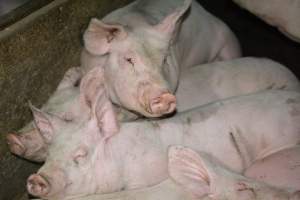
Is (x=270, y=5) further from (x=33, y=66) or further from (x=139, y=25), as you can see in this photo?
(x=33, y=66)

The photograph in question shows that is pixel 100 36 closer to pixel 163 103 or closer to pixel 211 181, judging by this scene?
pixel 163 103

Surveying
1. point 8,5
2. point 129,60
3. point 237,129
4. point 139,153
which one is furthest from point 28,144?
point 237,129

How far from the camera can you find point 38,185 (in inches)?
82.7

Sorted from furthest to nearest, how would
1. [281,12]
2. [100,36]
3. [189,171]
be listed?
1. [281,12]
2. [100,36]
3. [189,171]

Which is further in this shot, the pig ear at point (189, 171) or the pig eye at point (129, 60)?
the pig eye at point (129, 60)

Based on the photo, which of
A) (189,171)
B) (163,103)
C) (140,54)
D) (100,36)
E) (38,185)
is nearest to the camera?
(38,185)

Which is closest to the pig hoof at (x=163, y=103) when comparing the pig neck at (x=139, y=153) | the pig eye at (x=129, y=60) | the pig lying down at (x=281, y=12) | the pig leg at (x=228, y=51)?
the pig neck at (x=139, y=153)

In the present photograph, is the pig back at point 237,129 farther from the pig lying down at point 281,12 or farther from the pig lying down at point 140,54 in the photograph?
the pig lying down at point 281,12

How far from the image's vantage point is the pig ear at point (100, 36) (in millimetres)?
2655

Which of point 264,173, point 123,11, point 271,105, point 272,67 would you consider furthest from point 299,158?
point 123,11

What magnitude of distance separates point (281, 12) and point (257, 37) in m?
1.19

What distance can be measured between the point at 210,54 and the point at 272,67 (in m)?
0.60

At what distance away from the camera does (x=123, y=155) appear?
7.93 feet

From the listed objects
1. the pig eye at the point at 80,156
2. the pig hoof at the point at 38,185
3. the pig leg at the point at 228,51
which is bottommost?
the pig leg at the point at 228,51
